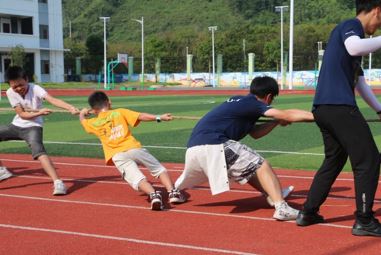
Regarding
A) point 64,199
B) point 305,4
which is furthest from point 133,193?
point 305,4

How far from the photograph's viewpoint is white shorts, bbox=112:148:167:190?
7.22m

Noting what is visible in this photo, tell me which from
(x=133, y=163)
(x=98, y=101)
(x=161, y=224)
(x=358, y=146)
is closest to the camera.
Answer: (x=358, y=146)

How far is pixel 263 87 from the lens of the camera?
630 cm

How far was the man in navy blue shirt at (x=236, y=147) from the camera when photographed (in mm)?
6254

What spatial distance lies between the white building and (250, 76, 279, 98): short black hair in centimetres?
5819

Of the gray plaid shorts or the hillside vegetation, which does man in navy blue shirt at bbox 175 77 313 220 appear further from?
the hillside vegetation

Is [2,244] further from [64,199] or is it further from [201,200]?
[201,200]

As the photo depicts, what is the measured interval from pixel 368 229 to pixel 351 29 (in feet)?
5.89

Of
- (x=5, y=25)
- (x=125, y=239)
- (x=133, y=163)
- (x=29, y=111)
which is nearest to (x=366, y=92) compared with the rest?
(x=125, y=239)

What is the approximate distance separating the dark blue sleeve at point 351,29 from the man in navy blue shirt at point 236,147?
118 centimetres

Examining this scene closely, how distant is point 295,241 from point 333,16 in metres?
103

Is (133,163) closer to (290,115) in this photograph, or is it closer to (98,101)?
(98,101)

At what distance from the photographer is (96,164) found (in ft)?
34.9

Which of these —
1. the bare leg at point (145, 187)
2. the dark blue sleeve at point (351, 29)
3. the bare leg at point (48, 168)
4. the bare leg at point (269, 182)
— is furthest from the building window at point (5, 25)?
the dark blue sleeve at point (351, 29)
